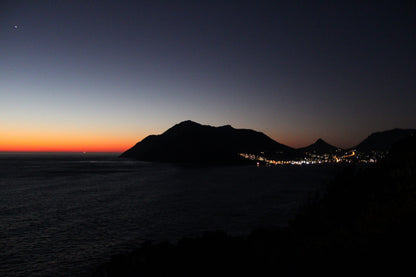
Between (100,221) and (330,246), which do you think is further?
(100,221)

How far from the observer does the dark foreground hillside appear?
49.2 ft

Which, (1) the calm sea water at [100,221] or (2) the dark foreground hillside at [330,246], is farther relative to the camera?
(1) the calm sea water at [100,221]

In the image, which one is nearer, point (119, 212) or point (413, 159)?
point (413, 159)

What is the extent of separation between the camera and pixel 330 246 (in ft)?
61.1

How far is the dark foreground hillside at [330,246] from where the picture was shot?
15000mm

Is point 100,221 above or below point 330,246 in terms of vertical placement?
below

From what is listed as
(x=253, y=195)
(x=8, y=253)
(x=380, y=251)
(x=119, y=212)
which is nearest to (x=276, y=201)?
(x=253, y=195)

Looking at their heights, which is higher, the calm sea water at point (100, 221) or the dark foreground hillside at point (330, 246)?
the dark foreground hillside at point (330, 246)

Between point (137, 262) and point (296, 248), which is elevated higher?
point (296, 248)

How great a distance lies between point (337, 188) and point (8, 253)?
35.5 m

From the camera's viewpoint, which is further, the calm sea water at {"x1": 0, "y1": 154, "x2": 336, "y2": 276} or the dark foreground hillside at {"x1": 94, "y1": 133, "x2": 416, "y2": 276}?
the calm sea water at {"x1": 0, "y1": 154, "x2": 336, "y2": 276}

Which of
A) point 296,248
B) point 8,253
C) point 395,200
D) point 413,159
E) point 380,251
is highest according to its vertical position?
point 413,159

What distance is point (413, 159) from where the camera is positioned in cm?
2355

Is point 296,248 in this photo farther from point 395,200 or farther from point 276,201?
point 276,201
